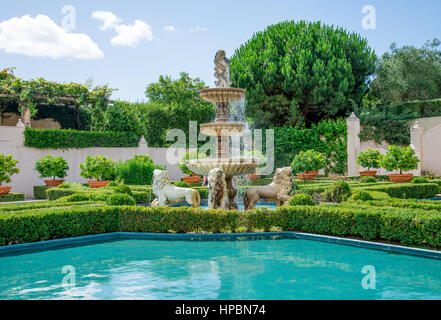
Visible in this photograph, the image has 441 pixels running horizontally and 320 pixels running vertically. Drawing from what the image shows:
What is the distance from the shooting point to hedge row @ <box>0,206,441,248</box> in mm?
7840

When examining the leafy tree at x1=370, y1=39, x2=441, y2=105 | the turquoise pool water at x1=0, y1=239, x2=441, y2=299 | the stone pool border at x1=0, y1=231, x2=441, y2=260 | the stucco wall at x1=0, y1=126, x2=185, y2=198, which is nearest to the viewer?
the turquoise pool water at x1=0, y1=239, x2=441, y2=299

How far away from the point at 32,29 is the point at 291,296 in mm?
25267

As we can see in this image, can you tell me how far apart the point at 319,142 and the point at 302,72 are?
4.31 m

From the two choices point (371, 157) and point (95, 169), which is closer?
point (95, 169)

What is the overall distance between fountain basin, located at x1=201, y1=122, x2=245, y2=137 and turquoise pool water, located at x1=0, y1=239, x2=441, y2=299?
4.87m

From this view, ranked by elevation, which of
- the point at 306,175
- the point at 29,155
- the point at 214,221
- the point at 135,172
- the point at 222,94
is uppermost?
the point at 222,94

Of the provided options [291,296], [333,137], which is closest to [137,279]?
[291,296]

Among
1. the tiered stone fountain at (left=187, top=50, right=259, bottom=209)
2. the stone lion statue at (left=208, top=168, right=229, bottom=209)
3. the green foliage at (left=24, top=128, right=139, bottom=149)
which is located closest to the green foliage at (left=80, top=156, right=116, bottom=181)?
the green foliage at (left=24, top=128, right=139, bottom=149)

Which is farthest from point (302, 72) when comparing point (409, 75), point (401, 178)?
point (409, 75)

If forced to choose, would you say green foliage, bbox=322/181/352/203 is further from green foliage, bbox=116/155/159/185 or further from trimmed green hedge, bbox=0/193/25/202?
trimmed green hedge, bbox=0/193/25/202

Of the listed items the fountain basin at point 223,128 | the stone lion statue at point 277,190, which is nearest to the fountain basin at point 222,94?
the fountain basin at point 223,128

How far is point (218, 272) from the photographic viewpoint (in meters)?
6.06

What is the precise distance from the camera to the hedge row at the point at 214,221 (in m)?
7.84

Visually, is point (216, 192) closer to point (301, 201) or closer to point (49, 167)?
point (301, 201)
